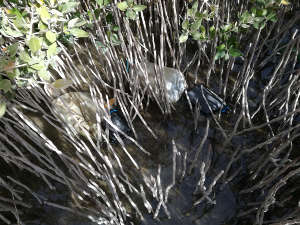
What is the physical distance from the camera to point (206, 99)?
5.70 feet

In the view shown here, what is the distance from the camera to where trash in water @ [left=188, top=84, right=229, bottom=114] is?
175cm

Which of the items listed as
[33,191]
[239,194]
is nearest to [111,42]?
[33,191]

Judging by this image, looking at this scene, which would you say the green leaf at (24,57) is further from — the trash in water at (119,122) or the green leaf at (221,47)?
the green leaf at (221,47)

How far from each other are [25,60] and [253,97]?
1388 millimetres

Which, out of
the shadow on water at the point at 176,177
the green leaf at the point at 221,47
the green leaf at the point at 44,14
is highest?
the green leaf at the point at 44,14

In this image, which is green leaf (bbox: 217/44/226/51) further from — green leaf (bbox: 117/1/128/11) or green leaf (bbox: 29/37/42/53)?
green leaf (bbox: 29/37/42/53)

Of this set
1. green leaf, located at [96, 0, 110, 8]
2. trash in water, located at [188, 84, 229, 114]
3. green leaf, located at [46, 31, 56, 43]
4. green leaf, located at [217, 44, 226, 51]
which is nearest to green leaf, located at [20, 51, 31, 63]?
green leaf, located at [46, 31, 56, 43]

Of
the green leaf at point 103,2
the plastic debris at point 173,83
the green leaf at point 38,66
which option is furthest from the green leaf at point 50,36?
the plastic debris at point 173,83

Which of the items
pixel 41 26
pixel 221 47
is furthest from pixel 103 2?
pixel 221 47

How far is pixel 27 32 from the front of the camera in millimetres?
1099

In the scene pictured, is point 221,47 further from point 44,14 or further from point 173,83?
point 44,14

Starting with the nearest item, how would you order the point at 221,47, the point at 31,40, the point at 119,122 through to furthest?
the point at 31,40 → the point at 221,47 → the point at 119,122

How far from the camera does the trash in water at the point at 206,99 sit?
68.7 inches

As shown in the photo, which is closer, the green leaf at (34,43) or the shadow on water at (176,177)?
the green leaf at (34,43)
